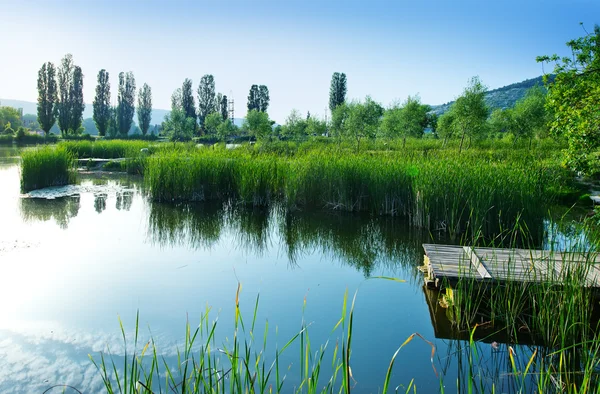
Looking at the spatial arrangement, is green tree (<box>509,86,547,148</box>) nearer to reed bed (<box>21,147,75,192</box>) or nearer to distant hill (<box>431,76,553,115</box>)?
reed bed (<box>21,147,75,192</box>)

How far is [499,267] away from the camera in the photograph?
4.39m

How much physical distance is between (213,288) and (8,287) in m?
2.11

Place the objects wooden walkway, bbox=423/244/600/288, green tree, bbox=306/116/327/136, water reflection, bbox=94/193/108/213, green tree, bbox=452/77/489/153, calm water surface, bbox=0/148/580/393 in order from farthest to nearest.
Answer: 1. green tree, bbox=306/116/327/136
2. green tree, bbox=452/77/489/153
3. water reflection, bbox=94/193/108/213
4. wooden walkway, bbox=423/244/600/288
5. calm water surface, bbox=0/148/580/393

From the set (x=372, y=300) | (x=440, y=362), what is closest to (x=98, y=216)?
(x=372, y=300)

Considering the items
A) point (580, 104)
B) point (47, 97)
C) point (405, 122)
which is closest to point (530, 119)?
point (405, 122)

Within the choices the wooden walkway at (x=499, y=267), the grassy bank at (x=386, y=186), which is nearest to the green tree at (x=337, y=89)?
the grassy bank at (x=386, y=186)

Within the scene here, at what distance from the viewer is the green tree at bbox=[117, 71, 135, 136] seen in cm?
4362

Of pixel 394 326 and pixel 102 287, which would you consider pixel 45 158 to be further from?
pixel 394 326

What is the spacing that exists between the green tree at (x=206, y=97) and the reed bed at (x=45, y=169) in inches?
1542

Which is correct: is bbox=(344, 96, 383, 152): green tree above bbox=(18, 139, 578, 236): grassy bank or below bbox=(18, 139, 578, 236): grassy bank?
above

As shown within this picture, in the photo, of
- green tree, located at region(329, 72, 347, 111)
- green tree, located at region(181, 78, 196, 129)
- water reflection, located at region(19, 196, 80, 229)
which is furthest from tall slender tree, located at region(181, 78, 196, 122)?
water reflection, located at region(19, 196, 80, 229)

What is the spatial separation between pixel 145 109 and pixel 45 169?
3882cm

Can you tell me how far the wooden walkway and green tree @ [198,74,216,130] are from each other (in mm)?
47993

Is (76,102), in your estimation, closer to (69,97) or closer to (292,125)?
(69,97)
